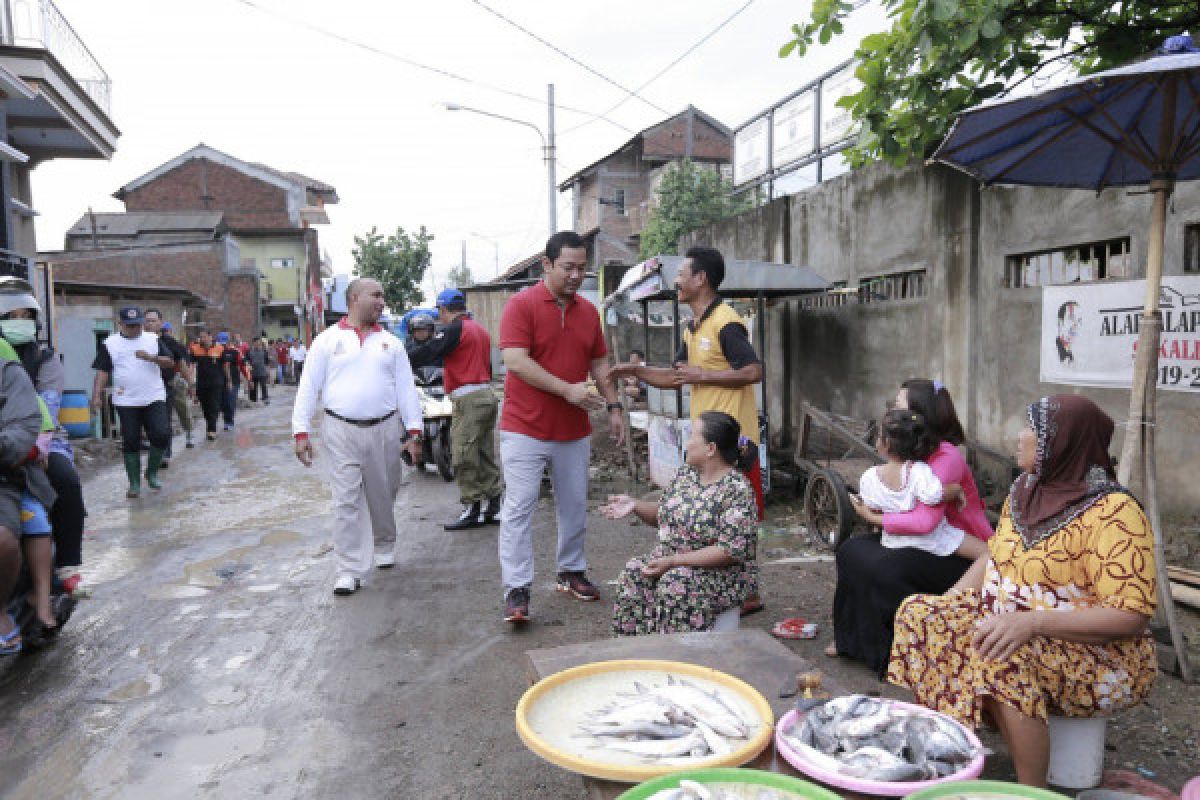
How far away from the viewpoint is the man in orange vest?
14.9 feet

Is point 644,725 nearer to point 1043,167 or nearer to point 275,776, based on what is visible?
point 275,776

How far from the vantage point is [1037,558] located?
2662 millimetres

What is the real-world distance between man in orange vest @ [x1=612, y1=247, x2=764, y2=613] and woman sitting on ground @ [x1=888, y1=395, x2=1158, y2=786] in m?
1.81

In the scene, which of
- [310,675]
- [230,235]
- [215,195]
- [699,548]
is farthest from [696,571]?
[215,195]

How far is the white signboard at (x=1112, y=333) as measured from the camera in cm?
503

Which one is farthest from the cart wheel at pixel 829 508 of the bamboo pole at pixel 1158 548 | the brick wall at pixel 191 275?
the brick wall at pixel 191 275

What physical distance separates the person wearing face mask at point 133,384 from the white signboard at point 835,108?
822cm

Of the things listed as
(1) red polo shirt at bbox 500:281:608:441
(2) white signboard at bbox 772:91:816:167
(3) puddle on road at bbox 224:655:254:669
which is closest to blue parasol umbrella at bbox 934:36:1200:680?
(1) red polo shirt at bbox 500:281:608:441

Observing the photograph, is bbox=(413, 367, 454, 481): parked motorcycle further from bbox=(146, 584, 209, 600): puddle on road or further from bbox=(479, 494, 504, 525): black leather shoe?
bbox=(146, 584, 209, 600): puddle on road

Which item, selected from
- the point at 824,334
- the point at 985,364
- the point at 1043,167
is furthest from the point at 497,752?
the point at 824,334

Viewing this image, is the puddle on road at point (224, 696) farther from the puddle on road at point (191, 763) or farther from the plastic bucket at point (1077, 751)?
the plastic bucket at point (1077, 751)

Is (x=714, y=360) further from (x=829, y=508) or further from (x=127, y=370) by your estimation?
(x=127, y=370)

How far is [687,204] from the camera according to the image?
2627 centimetres

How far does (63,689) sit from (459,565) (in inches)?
104
